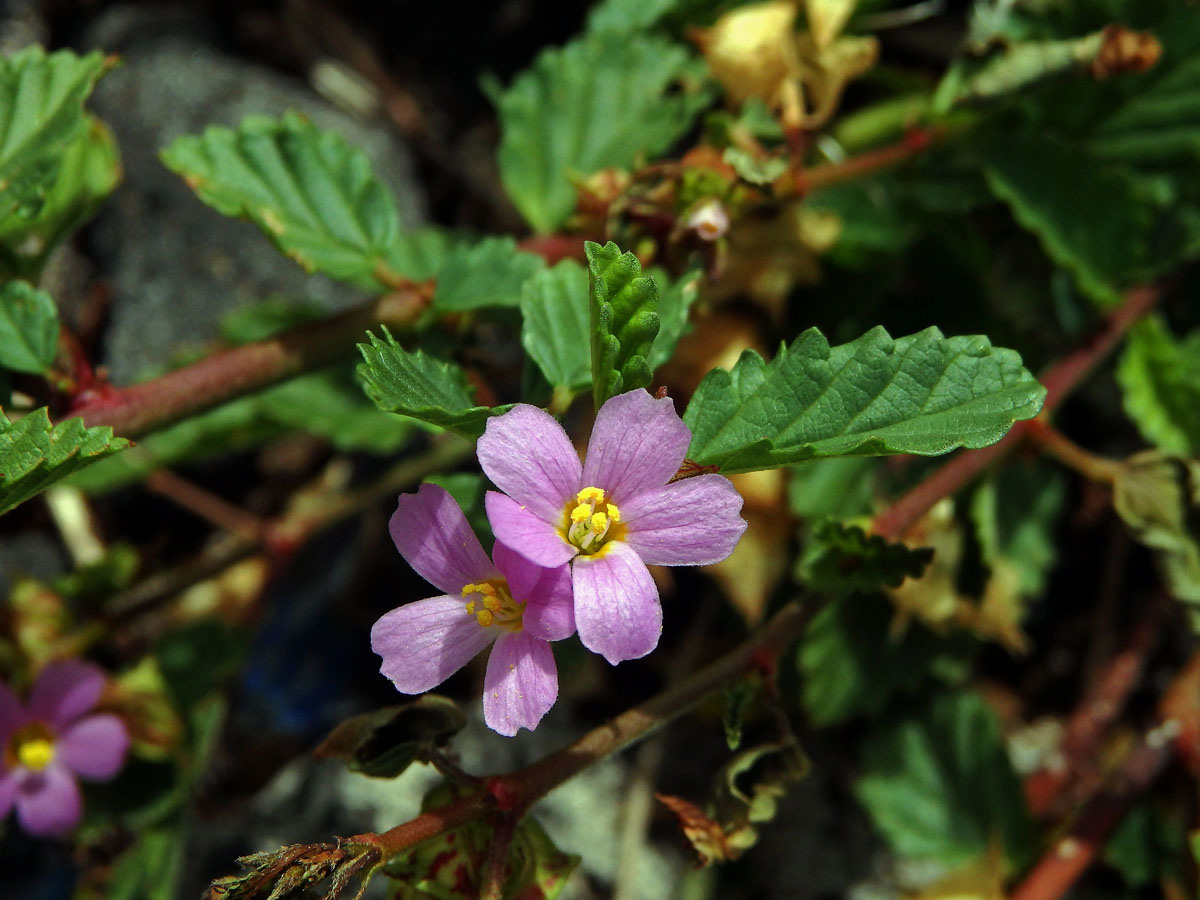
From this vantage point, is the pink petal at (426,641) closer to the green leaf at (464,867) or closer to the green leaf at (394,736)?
the green leaf at (394,736)

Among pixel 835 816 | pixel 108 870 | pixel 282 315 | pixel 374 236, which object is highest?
pixel 374 236

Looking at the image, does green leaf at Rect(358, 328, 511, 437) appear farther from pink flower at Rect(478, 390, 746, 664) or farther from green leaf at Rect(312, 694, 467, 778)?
green leaf at Rect(312, 694, 467, 778)

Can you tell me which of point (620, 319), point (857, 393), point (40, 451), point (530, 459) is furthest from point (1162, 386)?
point (40, 451)

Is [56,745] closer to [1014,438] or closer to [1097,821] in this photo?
[1014,438]

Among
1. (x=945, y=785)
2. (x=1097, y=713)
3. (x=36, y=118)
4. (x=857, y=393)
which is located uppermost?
(x=36, y=118)

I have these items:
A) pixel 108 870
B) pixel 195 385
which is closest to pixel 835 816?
pixel 108 870

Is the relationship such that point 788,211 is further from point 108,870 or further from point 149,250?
point 108,870
